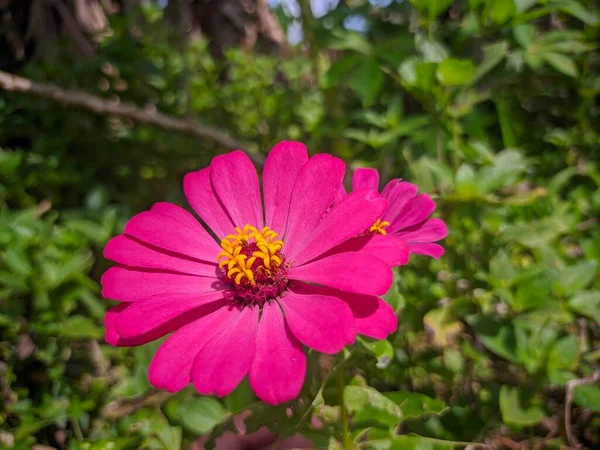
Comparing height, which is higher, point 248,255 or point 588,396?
point 248,255

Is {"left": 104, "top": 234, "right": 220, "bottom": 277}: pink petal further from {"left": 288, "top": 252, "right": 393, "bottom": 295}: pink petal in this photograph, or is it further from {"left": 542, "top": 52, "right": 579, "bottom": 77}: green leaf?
{"left": 542, "top": 52, "right": 579, "bottom": 77}: green leaf

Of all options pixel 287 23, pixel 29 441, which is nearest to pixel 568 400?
pixel 29 441

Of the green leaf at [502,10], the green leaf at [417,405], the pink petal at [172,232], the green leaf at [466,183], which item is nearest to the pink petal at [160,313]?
the pink petal at [172,232]

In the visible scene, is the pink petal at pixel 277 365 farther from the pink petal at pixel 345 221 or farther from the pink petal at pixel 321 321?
the pink petal at pixel 345 221

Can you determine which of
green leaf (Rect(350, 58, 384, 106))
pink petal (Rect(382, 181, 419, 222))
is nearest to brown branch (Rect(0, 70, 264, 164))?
green leaf (Rect(350, 58, 384, 106))

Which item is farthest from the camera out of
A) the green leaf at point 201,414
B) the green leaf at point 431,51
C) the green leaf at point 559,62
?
the green leaf at point 559,62

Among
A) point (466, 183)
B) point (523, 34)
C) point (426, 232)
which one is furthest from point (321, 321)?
point (523, 34)

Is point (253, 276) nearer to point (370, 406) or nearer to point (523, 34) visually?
point (370, 406)
